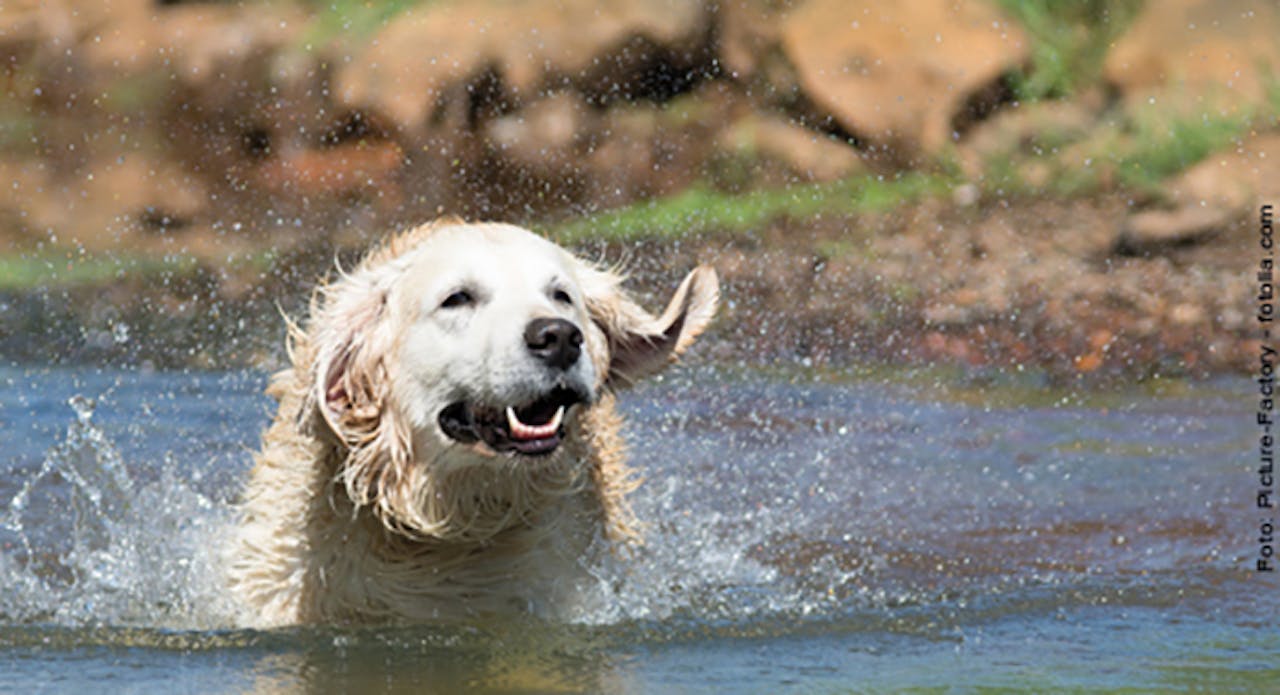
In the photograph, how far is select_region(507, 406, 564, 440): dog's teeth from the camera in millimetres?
5348

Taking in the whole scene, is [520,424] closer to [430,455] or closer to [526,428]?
[526,428]

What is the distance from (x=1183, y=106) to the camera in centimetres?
1822

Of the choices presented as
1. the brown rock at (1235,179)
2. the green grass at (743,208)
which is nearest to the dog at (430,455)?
the brown rock at (1235,179)

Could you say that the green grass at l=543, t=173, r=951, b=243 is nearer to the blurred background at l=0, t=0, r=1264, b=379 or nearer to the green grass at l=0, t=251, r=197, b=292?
the blurred background at l=0, t=0, r=1264, b=379

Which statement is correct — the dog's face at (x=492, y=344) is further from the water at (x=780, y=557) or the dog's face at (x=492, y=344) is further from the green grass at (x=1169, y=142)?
the green grass at (x=1169, y=142)

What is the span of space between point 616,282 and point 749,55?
13.9m

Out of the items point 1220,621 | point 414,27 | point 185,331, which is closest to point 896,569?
point 1220,621

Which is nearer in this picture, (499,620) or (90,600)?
(499,620)

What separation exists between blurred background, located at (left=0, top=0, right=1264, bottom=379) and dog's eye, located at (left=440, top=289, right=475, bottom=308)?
10.3 metres

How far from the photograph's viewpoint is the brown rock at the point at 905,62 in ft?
60.8

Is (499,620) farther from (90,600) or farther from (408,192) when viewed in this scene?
(408,192)

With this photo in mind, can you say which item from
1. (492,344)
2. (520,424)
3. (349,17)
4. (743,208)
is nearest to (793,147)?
(743,208)

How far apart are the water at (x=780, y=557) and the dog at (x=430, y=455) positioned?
173 millimetres

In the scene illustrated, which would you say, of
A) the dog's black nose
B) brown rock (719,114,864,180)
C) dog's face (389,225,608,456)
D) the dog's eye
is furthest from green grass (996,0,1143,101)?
the dog's black nose
